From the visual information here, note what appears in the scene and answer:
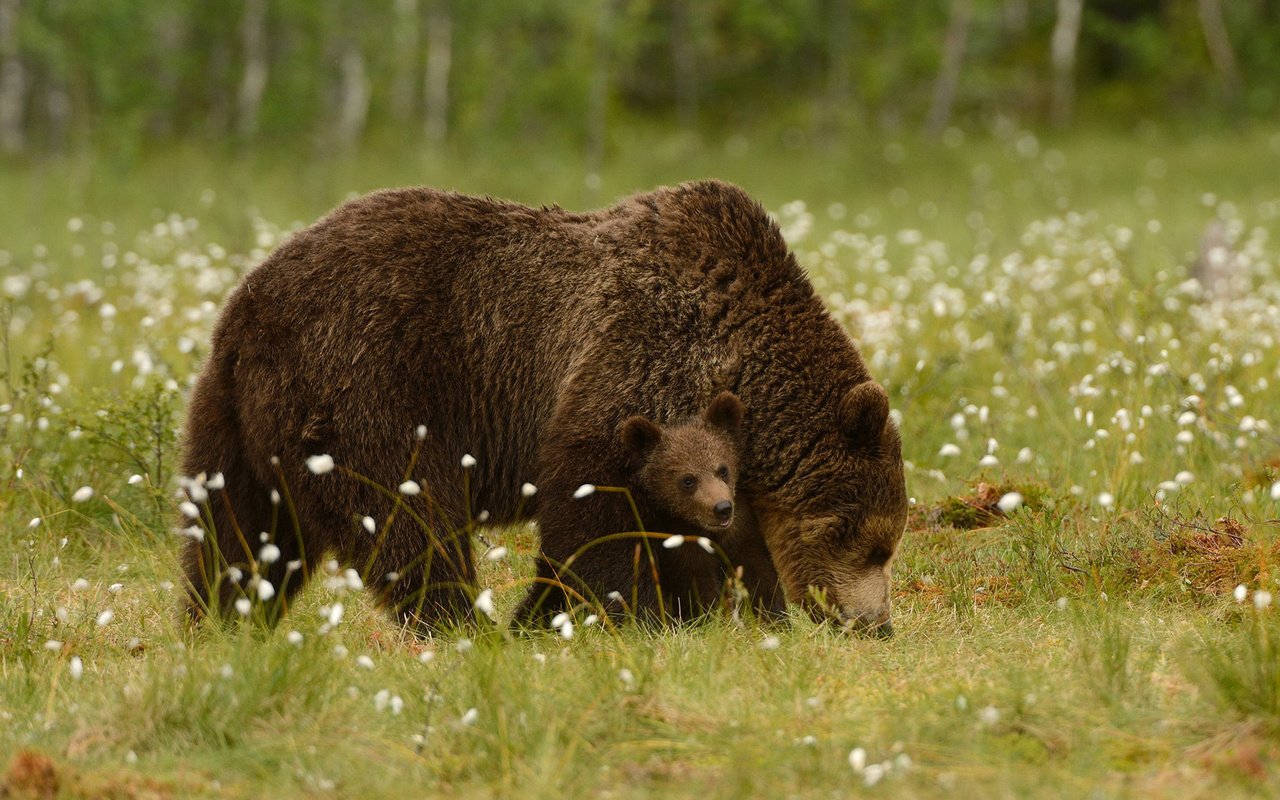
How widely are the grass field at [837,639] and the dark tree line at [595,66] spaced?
16.5 metres

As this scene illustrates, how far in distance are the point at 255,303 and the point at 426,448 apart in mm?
895

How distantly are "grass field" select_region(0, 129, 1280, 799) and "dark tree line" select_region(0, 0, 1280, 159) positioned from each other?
54.0ft

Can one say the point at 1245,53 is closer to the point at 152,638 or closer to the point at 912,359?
the point at 912,359

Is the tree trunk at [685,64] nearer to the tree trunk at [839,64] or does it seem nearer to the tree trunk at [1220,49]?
the tree trunk at [839,64]

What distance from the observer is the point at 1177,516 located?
6.48m

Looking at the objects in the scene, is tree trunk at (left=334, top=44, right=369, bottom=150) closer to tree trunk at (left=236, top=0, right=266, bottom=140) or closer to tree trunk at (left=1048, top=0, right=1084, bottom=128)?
tree trunk at (left=236, top=0, right=266, bottom=140)

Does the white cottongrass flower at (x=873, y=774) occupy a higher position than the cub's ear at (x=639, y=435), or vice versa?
the cub's ear at (x=639, y=435)

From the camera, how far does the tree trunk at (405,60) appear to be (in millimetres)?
28547

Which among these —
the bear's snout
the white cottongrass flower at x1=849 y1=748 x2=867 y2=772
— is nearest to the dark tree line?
the bear's snout

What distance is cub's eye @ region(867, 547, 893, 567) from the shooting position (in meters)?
5.84

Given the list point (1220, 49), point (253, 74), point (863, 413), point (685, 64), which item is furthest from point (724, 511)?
point (685, 64)

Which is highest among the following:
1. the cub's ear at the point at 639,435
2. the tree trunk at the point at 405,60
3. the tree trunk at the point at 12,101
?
the cub's ear at the point at 639,435

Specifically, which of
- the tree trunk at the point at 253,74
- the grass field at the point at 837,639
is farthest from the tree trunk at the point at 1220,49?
the grass field at the point at 837,639

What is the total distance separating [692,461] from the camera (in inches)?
216
